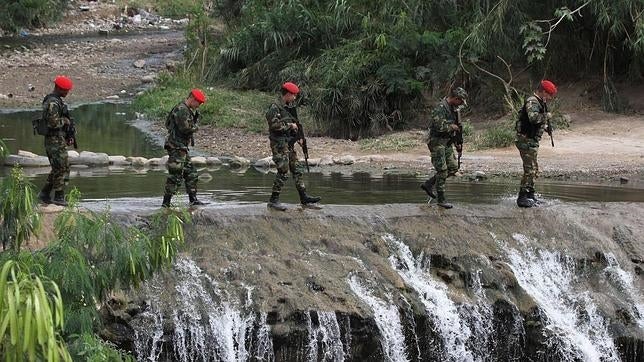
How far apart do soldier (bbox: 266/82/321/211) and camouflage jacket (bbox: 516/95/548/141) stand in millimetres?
2682

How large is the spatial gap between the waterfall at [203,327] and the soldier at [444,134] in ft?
10.4

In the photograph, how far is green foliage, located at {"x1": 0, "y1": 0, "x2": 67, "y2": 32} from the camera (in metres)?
40.8

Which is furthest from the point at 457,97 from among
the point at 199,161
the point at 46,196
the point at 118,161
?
the point at 118,161

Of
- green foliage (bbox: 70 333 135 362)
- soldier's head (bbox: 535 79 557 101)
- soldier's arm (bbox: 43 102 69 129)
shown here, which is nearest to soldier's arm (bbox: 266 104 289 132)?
soldier's arm (bbox: 43 102 69 129)

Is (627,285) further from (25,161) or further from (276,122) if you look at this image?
(25,161)

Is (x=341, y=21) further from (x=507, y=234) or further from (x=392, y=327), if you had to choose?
(x=392, y=327)

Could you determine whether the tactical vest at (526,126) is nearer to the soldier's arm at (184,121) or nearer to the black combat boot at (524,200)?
the black combat boot at (524,200)

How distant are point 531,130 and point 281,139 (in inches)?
118

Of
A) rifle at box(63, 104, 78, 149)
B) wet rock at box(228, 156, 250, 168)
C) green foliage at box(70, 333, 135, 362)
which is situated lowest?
green foliage at box(70, 333, 135, 362)

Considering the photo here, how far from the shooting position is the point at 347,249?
10.5m

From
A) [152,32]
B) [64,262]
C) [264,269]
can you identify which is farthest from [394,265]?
[152,32]

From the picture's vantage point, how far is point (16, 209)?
6.43 metres

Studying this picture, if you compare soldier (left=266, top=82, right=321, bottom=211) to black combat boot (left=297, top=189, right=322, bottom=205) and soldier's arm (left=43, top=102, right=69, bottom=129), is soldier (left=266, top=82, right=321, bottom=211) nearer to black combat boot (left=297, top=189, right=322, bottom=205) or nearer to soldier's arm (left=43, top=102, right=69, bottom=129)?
black combat boot (left=297, top=189, right=322, bottom=205)

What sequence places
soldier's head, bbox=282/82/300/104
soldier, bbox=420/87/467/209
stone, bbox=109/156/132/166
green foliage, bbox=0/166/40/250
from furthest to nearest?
stone, bbox=109/156/132/166, soldier, bbox=420/87/467/209, soldier's head, bbox=282/82/300/104, green foliage, bbox=0/166/40/250
